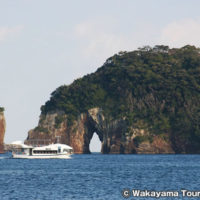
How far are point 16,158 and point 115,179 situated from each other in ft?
337

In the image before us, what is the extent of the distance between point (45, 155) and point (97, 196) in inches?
4604

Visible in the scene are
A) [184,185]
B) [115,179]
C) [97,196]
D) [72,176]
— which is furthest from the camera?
[72,176]

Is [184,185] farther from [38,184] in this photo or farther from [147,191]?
[38,184]

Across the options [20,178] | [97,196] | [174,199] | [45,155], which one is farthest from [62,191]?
[45,155]

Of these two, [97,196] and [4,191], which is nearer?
[97,196]

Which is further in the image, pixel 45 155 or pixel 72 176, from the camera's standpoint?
pixel 45 155

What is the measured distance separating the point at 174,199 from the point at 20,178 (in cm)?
3759

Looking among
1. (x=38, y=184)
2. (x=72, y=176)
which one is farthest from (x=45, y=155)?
(x=38, y=184)

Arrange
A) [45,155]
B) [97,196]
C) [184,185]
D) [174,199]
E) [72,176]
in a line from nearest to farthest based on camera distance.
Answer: [174,199] → [97,196] → [184,185] → [72,176] → [45,155]

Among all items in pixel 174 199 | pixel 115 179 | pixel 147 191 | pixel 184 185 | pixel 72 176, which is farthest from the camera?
pixel 72 176

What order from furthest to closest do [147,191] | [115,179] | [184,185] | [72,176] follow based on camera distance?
[72,176] → [115,179] → [184,185] → [147,191]

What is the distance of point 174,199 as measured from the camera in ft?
222

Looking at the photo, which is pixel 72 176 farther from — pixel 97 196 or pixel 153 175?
pixel 97 196

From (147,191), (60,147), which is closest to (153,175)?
(147,191)
